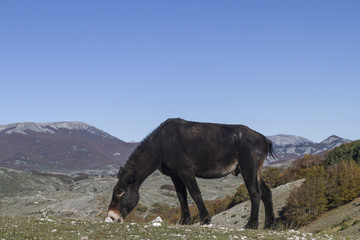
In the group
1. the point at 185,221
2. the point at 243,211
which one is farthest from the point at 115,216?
the point at 243,211

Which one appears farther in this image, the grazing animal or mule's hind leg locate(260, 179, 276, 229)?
mule's hind leg locate(260, 179, 276, 229)

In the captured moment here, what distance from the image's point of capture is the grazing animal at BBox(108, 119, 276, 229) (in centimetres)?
1420

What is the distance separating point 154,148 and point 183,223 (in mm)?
3085

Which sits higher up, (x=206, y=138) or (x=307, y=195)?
(x=206, y=138)

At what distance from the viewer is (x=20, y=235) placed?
11.1 meters

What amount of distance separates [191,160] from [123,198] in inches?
110

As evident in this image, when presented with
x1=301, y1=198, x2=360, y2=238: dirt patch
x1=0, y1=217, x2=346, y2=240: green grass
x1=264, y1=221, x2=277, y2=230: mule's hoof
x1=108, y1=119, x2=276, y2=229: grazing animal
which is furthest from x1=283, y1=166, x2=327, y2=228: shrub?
x1=0, y1=217, x2=346, y2=240: green grass

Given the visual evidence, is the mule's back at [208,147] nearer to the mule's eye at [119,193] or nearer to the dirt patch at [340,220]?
the mule's eye at [119,193]

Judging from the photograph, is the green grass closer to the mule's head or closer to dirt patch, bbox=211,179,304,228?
the mule's head

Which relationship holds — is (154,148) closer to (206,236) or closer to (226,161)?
(226,161)

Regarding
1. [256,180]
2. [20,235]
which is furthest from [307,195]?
[20,235]

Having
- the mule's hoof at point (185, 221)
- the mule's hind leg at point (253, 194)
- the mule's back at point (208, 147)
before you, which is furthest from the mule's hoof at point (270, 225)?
the mule's hoof at point (185, 221)

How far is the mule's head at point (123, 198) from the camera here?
46.4 ft

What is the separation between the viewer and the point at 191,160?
1433 cm
